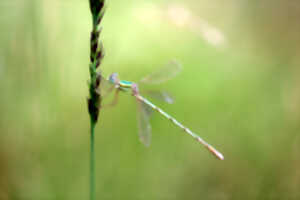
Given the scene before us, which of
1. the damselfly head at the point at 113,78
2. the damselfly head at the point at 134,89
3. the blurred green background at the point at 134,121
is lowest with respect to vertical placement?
the blurred green background at the point at 134,121

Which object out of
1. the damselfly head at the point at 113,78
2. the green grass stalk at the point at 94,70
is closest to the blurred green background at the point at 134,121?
the damselfly head at the point at 113,78

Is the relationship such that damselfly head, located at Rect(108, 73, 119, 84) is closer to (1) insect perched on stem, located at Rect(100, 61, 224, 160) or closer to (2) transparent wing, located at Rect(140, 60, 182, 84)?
(1) insect perched on stem, located at Rect(100, 61, 224, 160)

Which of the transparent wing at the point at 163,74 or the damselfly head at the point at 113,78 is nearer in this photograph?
the damselfly head at the point at 113,78

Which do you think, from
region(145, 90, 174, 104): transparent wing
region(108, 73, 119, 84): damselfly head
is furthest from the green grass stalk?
region(145, 90, 174, 104): transparent wing

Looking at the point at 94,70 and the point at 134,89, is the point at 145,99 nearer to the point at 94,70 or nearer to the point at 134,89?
the point at 134,89

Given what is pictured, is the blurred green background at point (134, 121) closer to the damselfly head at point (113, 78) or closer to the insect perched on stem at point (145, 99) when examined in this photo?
the insect perched on stem at point (145, 99)

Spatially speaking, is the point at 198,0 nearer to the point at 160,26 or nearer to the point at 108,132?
the point at 160,26

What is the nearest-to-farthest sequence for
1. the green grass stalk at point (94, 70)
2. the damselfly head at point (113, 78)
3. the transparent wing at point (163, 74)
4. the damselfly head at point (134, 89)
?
1. the green grass stalk at point (94, 70)
2. the damselfly head at point (113, 78)
3. the damselfly head at point (134, 89)
4. the transparent wing at point (163, 74)

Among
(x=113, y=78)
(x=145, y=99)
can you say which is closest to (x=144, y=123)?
(x=145, y=99)
